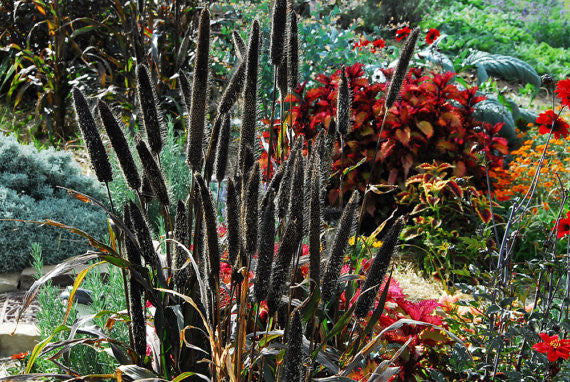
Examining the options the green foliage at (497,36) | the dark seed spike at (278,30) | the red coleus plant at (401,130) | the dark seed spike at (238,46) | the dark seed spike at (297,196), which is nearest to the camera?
the dark seed spike at (297,196)

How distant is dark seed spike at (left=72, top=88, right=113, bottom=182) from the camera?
1208 mm

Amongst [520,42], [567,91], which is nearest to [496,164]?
[567,91]

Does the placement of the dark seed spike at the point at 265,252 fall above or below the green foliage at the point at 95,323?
above

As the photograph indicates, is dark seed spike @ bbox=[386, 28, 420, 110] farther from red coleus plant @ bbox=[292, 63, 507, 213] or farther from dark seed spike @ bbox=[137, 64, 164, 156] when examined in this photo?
red coleus plant @ bbox=[292, 63, 507, 213]

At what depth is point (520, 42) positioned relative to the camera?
12.1 m

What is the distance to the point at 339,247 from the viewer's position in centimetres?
119

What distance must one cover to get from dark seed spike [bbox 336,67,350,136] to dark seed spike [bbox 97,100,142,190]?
0.58 meters

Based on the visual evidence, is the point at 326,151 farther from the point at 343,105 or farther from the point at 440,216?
the point at 440,216

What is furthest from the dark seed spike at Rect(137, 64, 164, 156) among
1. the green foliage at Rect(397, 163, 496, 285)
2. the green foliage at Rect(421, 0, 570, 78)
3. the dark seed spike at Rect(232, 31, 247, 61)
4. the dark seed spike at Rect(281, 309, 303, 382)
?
the green foliage at Rect(421, 0, 570, 78)

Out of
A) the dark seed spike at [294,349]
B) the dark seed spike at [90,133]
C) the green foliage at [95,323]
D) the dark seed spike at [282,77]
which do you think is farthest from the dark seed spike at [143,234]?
the green foliage at [95,323]

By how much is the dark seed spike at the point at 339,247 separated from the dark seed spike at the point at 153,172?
1.41 ft

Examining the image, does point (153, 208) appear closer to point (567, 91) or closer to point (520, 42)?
point (567, 91)

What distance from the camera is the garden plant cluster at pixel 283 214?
1.22 metres

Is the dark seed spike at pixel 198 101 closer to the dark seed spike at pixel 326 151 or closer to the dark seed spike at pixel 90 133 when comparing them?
the dark seed spike at pixel 90 133
